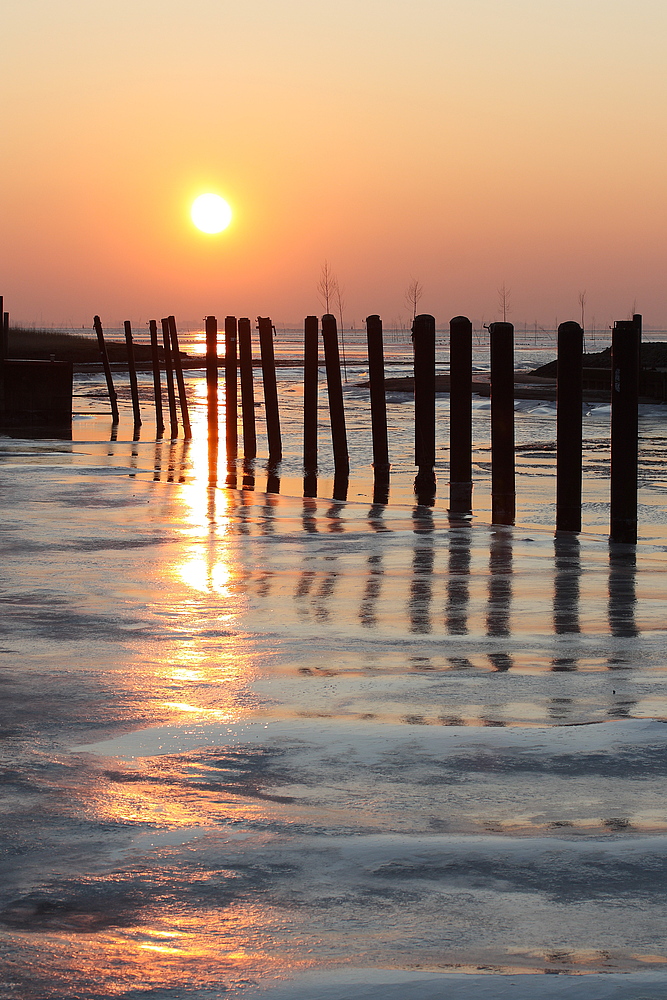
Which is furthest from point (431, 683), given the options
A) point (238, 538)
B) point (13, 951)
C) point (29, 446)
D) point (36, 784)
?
point (29, 446)

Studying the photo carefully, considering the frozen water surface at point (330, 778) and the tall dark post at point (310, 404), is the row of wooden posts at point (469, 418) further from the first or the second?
the frozen water surface at point (330, 778)

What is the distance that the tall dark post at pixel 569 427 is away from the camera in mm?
10773

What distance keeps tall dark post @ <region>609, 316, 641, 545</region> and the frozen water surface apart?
2.57 m

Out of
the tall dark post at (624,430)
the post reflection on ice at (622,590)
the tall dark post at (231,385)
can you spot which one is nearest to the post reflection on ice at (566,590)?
the post reflection on ice at (622,590)

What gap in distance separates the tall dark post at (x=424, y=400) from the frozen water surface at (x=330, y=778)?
6735mm

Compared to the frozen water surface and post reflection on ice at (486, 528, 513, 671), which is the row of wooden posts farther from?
the frozen water surface

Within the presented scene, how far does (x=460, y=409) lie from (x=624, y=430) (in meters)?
3.29

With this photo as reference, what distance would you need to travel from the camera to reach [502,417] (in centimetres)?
1212

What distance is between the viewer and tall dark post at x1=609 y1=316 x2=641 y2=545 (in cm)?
991

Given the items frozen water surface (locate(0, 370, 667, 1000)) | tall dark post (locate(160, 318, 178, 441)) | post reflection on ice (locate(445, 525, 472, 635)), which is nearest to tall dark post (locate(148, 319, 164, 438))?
tall dark post (locate(160, 318, 178, 441))

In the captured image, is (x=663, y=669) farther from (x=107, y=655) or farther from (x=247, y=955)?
(x=247, y=955)

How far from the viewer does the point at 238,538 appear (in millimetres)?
8461

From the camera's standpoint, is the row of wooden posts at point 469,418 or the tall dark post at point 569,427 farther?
the tall dark post at point 569,427

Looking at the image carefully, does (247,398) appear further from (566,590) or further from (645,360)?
(645,360)
